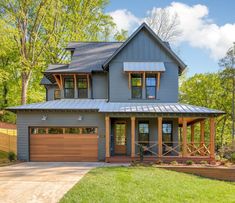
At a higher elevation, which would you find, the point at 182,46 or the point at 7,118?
the point at 182,46

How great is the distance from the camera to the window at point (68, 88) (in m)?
19.0

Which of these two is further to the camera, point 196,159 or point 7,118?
point 7,118

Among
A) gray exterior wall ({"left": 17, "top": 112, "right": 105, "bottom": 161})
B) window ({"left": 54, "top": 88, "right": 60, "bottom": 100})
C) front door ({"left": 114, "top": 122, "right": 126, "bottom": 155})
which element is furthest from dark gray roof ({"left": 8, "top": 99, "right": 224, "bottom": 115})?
window ({"left": 54, "top": 88, "right": 60, "bottom": 100})

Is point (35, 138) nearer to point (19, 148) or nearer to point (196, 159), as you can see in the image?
point (19, 148)

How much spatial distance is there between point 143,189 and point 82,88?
11.2 m

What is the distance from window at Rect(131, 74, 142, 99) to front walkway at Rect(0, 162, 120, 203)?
7.30 m

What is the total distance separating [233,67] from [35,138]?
2073 centimetres

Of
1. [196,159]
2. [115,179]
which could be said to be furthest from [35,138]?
[196,159]

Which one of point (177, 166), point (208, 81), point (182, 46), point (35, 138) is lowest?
point (177, 166)

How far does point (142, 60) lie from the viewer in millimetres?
17781

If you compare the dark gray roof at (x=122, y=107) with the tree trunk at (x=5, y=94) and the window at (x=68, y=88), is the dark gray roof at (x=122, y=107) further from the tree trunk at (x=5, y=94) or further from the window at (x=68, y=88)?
the tree trunk at (x=5, y=94)

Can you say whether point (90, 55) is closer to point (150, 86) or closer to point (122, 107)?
point (150, 86)

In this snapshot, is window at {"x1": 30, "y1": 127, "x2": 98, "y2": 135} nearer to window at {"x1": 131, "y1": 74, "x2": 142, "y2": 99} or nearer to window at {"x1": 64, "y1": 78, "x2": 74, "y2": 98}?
window at {"x1": 64, "y1": 78, "x2": 74, "y2": 98}

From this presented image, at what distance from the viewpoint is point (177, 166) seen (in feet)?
44.8
